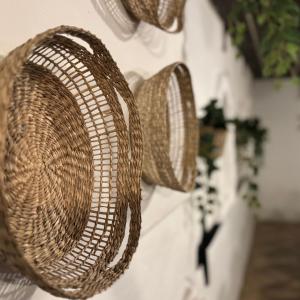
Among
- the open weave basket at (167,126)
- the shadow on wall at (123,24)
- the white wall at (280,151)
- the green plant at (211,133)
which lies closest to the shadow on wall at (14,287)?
the open weave basket at (167,126)

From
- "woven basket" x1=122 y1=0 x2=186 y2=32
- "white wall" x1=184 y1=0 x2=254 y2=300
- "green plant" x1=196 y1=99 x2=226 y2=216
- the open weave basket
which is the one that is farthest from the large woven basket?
"white wall" x1=184 y1=0 x2=254 y2=300

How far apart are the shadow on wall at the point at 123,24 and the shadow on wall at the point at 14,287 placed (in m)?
0.58

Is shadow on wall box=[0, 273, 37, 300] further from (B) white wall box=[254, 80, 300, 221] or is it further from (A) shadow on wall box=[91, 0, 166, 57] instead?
(B) white wall box=[254, 80, 300, 221]

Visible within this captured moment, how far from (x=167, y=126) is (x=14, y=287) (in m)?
0.61

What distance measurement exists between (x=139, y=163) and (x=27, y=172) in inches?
9.8

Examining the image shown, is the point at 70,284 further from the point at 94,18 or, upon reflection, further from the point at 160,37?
the point at 160,37

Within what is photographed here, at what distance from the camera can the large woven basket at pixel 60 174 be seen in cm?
56

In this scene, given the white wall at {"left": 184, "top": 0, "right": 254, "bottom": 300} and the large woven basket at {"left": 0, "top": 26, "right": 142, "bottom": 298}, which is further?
the white wall at {"left": 184, "top": 0, "right": 254, "bottom": 300}

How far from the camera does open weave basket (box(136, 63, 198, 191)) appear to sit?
0.97m

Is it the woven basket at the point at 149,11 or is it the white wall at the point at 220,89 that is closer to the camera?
the woven basket at the point at 149,11

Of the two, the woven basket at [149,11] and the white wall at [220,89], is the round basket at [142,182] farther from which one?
the white wall at [220,89]

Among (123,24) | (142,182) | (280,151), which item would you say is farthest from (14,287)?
(280,151)

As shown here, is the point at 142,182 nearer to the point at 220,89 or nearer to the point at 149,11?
the point at 149,11

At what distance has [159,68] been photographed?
1294 millimetres
